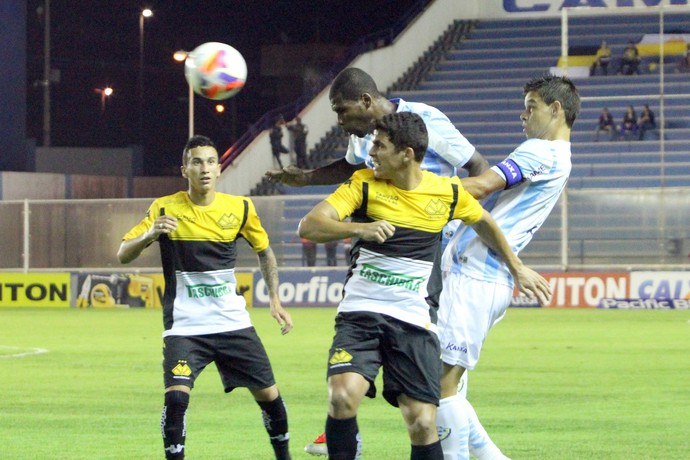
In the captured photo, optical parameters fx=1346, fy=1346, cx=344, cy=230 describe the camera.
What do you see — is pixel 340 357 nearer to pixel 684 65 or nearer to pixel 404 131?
pixel 404 131

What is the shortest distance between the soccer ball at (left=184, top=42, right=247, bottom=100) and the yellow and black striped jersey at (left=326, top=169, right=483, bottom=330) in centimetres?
487

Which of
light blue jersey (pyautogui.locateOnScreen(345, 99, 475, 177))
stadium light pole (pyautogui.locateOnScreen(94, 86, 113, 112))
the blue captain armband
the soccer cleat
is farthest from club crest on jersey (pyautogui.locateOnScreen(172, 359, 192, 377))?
stadium light pole (pyautogui.locateOnScreen(94, 86, 113, 112))

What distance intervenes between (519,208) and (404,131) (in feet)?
3.79

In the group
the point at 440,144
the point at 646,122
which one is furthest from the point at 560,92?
the point at 646,122

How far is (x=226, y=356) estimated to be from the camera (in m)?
7.27

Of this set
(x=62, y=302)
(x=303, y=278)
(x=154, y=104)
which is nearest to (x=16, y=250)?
(x=62, y=302)

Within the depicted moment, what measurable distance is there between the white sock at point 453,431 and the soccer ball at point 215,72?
4.80m

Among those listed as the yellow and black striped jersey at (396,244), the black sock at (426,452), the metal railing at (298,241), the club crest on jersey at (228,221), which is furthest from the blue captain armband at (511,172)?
the metal railing at (298,241)

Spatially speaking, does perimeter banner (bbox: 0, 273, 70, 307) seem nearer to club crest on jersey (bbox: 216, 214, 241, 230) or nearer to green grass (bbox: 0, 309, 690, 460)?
green grass (bbox: 0, 309, 690, 460)

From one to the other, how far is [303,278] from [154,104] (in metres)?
33.4

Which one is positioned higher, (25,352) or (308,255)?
(308,255)

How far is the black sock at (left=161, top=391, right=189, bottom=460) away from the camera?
6855 millimetres

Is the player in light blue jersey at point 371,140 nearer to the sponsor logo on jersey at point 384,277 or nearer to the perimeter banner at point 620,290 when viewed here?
the sponsor logo on jersey at point 384,277

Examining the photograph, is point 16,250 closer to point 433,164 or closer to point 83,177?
point 83,177
